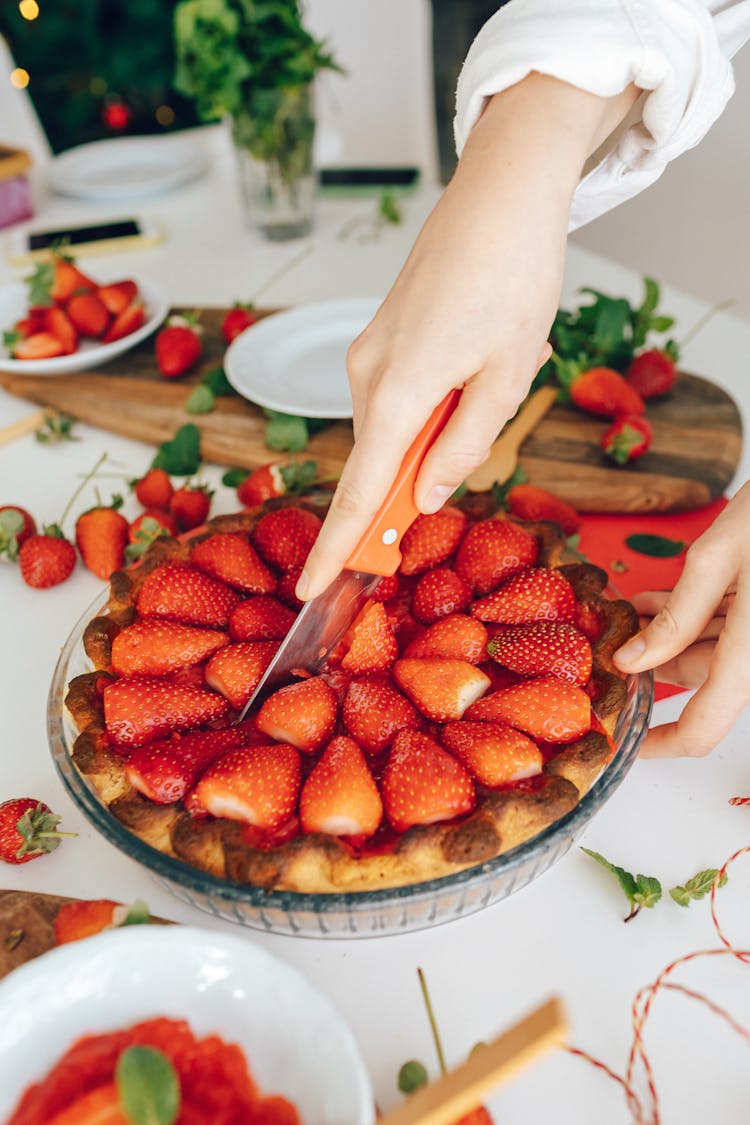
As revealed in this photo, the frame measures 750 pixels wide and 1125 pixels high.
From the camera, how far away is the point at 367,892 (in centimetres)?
87

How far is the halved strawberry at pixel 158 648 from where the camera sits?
3.72 feet

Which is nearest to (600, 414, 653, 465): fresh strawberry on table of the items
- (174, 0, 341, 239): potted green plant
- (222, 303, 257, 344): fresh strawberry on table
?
(222, 303, 257, 344): fresh strawberry on table

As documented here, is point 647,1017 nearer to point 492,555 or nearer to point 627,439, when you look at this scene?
point 492,555

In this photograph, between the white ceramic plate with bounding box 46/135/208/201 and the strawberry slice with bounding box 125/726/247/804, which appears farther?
the white ceramic plate with bounding box 46/135/208/201

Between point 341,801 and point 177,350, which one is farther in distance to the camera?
point 177,350

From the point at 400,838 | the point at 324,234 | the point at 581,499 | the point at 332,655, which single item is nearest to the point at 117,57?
the point at 324,234

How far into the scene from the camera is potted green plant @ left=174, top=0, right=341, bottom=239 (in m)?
2.11

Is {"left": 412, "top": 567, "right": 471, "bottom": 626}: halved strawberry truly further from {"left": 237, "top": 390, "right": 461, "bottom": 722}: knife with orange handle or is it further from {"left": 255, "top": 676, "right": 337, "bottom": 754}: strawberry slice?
Answer: {"left": 255, "top": 676, "right": 337, "bottom": 754}: strawberry slice

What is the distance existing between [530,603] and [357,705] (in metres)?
0.26

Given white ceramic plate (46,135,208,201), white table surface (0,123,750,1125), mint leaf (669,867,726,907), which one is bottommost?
white table surface (0,123,750,1125)

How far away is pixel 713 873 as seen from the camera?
1002 millimetres

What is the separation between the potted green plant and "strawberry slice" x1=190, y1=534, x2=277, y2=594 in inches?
54.5

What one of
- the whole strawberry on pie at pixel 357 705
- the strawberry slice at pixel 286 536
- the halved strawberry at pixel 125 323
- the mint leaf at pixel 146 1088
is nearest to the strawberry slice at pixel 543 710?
the whole strawberry on pie at pixel 357 705

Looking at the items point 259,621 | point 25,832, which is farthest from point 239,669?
point 25,832
